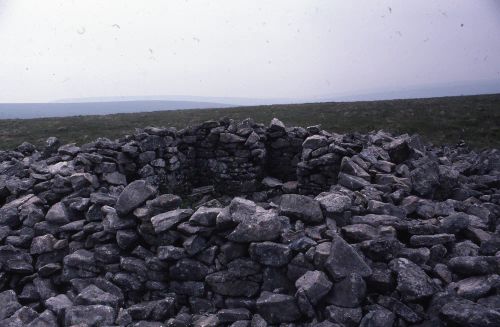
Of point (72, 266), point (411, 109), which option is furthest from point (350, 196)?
point (411, 109)

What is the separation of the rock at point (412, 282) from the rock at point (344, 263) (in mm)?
433

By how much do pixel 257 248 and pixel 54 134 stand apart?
108 feet

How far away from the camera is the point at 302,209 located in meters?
6.76

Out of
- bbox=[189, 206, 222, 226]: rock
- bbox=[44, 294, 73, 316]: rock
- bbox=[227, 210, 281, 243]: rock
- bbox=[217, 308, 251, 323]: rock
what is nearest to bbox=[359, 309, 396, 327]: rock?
bbox=[217, 308, 251, 323]: rock

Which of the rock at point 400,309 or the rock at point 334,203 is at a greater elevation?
the rock at point 334,203

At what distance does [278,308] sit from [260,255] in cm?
86

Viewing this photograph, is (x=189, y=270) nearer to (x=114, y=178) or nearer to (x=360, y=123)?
(x=114, y=178)

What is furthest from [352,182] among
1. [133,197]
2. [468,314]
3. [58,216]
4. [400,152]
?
[58,216]

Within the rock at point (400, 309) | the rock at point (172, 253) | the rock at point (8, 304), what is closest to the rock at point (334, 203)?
the rock at point (400, 309)

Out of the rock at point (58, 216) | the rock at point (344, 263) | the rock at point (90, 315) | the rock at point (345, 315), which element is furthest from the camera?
the rock at point (58, 216)

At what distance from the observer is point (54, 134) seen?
110ft

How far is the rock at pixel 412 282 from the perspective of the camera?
5.15 m

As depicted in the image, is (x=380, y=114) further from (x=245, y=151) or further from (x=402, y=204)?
(x=402, y=204)

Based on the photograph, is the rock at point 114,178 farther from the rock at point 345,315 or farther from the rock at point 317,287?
the rock at point 345,315
